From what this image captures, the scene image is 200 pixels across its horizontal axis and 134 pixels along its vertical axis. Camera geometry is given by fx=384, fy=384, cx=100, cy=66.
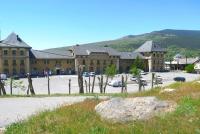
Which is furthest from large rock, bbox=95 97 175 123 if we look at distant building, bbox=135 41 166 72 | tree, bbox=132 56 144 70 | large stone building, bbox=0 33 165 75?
distant building, bbox=135 41 166 72

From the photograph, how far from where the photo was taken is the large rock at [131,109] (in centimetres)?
1295

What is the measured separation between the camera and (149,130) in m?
11.2

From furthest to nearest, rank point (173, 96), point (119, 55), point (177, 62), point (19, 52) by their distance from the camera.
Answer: point (177, 62), point (119, 55), point (19, 52), point (173, 96)

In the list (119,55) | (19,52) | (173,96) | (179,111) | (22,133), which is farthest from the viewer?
(119,55)

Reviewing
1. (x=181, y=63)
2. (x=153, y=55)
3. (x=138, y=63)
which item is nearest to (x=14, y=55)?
(x=138, y=63)

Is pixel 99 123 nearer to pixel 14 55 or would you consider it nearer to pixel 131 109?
pixel 131 109

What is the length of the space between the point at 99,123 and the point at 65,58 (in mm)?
105690

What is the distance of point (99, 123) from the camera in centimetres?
1243

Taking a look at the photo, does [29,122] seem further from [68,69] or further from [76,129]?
[68,69]

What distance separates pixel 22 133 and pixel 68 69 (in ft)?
354

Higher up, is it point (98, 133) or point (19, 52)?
point (19, 52)

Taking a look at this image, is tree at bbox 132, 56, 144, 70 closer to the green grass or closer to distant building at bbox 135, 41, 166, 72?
distant building at bbox 135, 41, 166, 72

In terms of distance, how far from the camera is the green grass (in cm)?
1128

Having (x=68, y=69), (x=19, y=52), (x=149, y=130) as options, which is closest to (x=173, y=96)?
(x=149, y=130)
